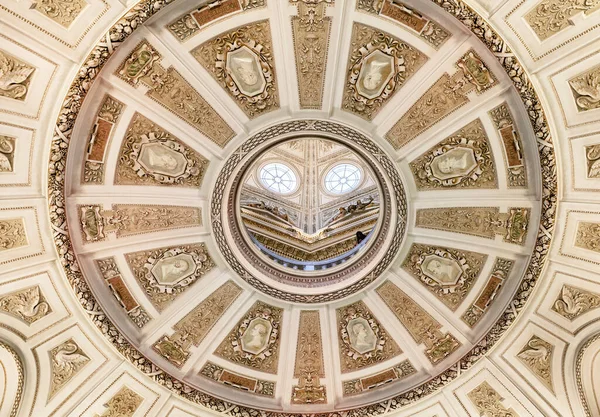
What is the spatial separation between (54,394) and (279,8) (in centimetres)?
1007

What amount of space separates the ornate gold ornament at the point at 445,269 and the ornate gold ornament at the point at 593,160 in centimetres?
339

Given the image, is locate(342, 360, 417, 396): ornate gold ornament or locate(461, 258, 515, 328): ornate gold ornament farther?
locate(342, 360, 417, 396): ornate gold ornament

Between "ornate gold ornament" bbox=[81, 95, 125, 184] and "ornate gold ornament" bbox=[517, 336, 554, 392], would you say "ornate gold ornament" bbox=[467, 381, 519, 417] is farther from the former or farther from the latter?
"ornate gold ornament" bbox=[81, 95, 125, 184]

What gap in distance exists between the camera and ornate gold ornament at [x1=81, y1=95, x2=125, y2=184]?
10.6 metres

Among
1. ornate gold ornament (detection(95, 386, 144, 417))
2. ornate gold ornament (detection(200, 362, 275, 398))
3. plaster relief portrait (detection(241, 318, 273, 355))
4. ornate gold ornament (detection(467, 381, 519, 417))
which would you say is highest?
plaster relief portrait (detection(241, 318, 273, 355))

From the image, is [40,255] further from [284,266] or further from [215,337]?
[284,266]

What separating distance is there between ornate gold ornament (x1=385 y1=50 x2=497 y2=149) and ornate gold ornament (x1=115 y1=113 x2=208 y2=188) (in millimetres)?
4881

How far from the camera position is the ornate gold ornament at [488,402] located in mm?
12289

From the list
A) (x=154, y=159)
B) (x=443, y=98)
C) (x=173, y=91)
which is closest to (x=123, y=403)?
(x=154, y=159)

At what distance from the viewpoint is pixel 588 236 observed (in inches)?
420

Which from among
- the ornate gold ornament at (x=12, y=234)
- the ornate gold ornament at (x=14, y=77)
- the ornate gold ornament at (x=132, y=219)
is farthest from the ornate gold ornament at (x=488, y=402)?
the ornate gold ornament at (x=14, y=77)

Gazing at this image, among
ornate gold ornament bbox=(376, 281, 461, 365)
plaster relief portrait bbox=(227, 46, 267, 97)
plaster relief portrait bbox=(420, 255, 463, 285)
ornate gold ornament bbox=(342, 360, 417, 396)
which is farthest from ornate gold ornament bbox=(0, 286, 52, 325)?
plaster relief portrait bbox=(420, 255, 463, 285)

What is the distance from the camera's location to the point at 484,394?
12531 mm

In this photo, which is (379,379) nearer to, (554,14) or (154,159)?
(154,159)
